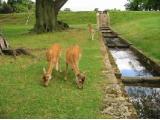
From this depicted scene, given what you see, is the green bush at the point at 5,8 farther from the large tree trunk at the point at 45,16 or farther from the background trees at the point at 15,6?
the large tree trunk at the point at 45,16

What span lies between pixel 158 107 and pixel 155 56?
9934mm

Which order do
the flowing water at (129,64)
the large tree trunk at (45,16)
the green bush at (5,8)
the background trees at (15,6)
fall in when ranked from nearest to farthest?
the flowing water at (129,64) → the large tree trunk at (45,16) → the green bush at (5,8) → the background trees at (15,6)

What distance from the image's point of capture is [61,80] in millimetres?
14273

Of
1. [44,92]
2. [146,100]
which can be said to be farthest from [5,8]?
[44,92]

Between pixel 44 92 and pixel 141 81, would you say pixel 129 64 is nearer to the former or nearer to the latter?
pixel 141 81

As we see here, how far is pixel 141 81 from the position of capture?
16.9m

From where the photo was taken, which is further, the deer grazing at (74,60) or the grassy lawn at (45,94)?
the deer grazing at (74,60)

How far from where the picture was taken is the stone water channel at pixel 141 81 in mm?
13152

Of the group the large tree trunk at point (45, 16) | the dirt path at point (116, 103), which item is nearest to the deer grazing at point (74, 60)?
the dirt path at point (116, 103)

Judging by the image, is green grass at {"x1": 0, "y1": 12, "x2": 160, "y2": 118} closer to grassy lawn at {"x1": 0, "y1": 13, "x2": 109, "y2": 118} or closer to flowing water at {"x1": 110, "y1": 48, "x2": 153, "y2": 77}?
grassy lawn at {"x1": 0, "y1": 13, "x2": 109, "y2": 118}

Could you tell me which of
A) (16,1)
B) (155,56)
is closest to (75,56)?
(155,56)

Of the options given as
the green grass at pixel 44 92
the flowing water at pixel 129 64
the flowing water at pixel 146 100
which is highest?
the green grass at pixel 44 92

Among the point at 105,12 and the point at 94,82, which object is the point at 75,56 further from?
the point at 105,12

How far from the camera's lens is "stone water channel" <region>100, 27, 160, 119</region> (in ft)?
43.2
